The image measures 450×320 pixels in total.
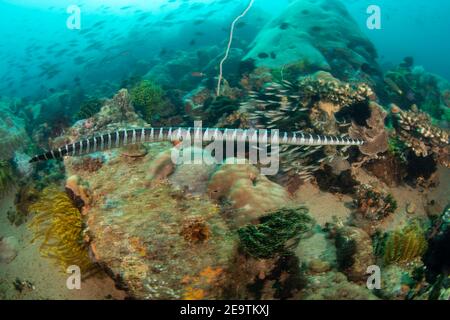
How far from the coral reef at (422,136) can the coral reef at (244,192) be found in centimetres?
489

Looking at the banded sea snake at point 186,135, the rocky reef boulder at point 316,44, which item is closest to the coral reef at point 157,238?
the banded sea snake at point 186,135

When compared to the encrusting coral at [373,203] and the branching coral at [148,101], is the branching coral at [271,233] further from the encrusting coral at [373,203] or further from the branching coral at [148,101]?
the branching coral at [148,101]

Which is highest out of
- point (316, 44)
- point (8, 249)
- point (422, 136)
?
point (316, 44)

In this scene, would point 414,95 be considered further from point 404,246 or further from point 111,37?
point 111,37

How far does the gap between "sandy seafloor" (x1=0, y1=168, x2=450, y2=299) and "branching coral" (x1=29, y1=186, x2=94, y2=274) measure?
26cm

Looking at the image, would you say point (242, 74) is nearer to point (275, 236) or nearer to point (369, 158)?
point (369, 158)

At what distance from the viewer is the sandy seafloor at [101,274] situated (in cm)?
509

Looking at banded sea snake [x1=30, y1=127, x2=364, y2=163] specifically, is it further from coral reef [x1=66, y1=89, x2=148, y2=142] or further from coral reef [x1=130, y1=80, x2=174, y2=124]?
coral reef [x1=130, y1=80, x2=174, y2=124]

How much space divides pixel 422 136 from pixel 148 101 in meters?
9.24

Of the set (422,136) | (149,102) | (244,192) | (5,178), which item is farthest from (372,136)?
(5,178)

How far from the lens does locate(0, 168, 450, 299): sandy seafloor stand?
509cm

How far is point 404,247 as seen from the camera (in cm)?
598

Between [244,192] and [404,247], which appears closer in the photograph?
[244,192]
